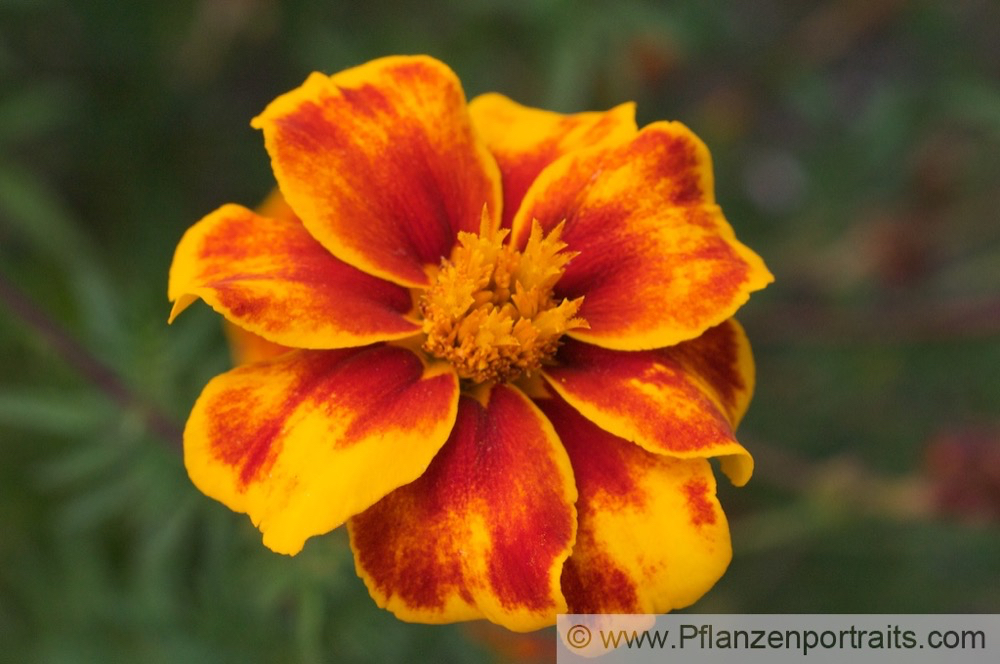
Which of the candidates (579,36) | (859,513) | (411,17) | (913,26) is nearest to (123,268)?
(411,17)

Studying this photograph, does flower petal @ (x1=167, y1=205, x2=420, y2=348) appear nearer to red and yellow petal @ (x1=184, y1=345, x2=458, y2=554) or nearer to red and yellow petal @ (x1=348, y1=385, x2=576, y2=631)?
red and yellow petal @ (x1=184, y1=345, x2=458, y2=554)

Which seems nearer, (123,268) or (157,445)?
(157,445)

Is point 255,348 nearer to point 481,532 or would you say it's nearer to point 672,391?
point 481,532

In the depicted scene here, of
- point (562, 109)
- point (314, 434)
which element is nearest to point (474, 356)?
point (314, 434)

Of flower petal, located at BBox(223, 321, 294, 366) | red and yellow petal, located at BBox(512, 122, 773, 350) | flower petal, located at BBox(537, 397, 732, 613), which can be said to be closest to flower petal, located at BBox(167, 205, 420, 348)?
flower petal, located at BBox(223, 321, 294, 366)

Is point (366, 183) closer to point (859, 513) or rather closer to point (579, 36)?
point (579, 36)
